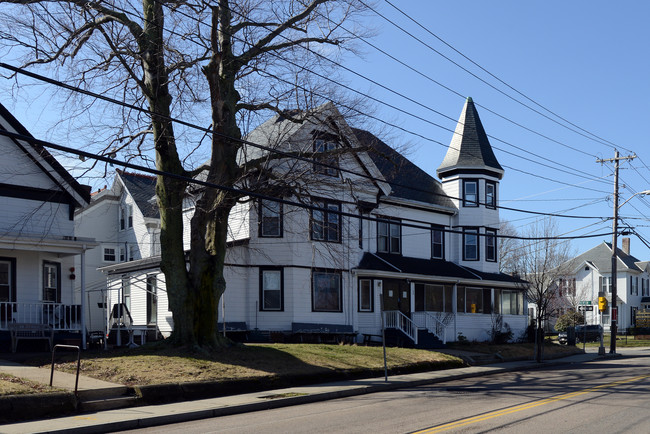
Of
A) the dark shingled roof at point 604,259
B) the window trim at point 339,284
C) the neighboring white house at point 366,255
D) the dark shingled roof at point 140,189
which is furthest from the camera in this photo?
the dark shingled roof at point 604,259

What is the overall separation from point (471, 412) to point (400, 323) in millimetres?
18043

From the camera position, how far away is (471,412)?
502 inches

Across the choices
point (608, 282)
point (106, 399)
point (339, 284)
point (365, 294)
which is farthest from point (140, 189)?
Answer: point (608, 282)

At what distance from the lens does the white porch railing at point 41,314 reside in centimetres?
2181

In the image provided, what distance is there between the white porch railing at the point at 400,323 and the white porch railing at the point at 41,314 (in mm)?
13807

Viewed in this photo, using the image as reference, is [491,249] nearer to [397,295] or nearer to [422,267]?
[422,267]

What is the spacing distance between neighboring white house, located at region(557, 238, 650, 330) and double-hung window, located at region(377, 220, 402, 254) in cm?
3781

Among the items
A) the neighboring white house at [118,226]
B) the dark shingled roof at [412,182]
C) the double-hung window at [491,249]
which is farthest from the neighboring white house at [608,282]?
the neighboring white house at [118,226]

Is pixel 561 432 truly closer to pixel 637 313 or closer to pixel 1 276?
pixel 1 276

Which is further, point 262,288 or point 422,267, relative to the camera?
point 422,267

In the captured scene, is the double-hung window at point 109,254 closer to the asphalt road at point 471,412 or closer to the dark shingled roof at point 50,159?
the dark shingled roof at point 50,159

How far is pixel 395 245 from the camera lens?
34219 mm

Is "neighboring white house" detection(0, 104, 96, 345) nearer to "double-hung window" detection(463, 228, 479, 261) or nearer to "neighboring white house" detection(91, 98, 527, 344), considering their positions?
"neighboring white house" detection(91, 98, 527, 344)

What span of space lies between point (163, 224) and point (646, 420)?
13.5m
